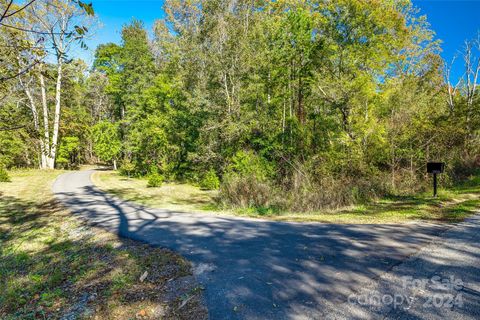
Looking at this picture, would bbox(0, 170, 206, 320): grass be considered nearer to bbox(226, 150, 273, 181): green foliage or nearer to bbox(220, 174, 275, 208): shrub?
bbox(220, 174, 275, 208): shrub

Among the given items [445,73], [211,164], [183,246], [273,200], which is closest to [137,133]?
[211,164]

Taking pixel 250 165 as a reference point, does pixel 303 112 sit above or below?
above

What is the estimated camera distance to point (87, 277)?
447cm

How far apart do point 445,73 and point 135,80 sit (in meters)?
27.4

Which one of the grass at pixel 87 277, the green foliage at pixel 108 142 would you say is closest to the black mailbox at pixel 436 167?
the grass at pixel 87 277

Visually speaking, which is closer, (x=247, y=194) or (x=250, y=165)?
(x=247, y=194)

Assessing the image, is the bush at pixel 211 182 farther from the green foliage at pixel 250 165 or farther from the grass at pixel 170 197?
the green foliage at pixel 250 165

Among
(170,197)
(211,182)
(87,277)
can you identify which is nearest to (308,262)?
(87,277)

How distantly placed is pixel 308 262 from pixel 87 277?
136 inches

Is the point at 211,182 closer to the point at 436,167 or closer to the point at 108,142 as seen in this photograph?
the point at 436,167

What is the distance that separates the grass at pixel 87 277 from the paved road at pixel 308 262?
382 mm

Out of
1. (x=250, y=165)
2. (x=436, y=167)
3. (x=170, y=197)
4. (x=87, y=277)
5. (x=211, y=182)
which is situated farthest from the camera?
(x=211, y=182)

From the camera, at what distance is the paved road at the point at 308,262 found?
299 cm

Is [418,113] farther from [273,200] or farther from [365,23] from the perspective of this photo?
[273,200]
